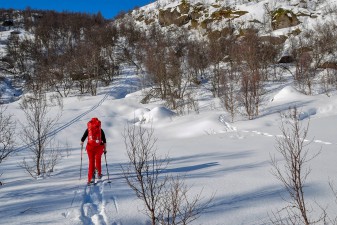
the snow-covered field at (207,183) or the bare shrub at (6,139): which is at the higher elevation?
the bare shrub at (6,139)

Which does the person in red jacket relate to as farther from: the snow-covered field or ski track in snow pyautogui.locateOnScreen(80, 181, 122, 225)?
ski track in snow pyautogui.locateOnScreen(80, 181, 122, 225)

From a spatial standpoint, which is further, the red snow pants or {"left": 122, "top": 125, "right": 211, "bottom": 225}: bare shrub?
the red snow pants

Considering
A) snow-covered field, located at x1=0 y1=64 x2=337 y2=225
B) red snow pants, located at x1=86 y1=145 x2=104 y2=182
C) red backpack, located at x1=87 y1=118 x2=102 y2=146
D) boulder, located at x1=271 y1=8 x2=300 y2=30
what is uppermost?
boulder, located at x1=271 y1=8 x2=300 y2=30

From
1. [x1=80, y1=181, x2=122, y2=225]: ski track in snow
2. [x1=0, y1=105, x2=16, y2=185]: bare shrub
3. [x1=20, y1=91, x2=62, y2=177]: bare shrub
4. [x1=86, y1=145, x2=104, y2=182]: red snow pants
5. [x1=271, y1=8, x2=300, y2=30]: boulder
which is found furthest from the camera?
[x1=271, y1=8, x2=300, y2=30]: boulder

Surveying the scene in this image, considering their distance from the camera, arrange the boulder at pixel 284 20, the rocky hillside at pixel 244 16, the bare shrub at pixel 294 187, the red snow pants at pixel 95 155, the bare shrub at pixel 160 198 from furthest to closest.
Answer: the boulder at pixel 284 20, the rocky hillside at pixel 244 16, the red snow pants at pixel 95 155, the bare shrub at pixel 160 198, the bare shrub at pixel 294 187

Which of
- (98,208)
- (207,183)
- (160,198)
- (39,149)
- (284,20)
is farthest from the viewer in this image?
(284,20)

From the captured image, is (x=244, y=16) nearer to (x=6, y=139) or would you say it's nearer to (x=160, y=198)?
(x=6, y=139)

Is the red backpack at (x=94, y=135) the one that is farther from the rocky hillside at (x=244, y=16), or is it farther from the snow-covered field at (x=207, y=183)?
the rocky hillside at (x=244, y=16)

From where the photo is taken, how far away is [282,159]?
816 centimetres

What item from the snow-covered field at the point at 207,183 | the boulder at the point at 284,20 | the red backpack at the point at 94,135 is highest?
the boulder at the point at 284,20

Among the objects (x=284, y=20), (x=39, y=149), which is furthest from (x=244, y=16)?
(x=39, y=149)

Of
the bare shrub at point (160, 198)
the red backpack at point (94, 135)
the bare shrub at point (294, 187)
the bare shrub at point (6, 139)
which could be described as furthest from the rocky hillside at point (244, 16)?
the bare shrub at point (160, 198)

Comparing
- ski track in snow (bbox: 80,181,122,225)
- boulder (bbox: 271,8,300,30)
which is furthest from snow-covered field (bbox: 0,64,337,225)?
boulder (bbox: 271,8,300,30)

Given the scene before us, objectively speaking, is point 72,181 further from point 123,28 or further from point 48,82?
point 123,28
